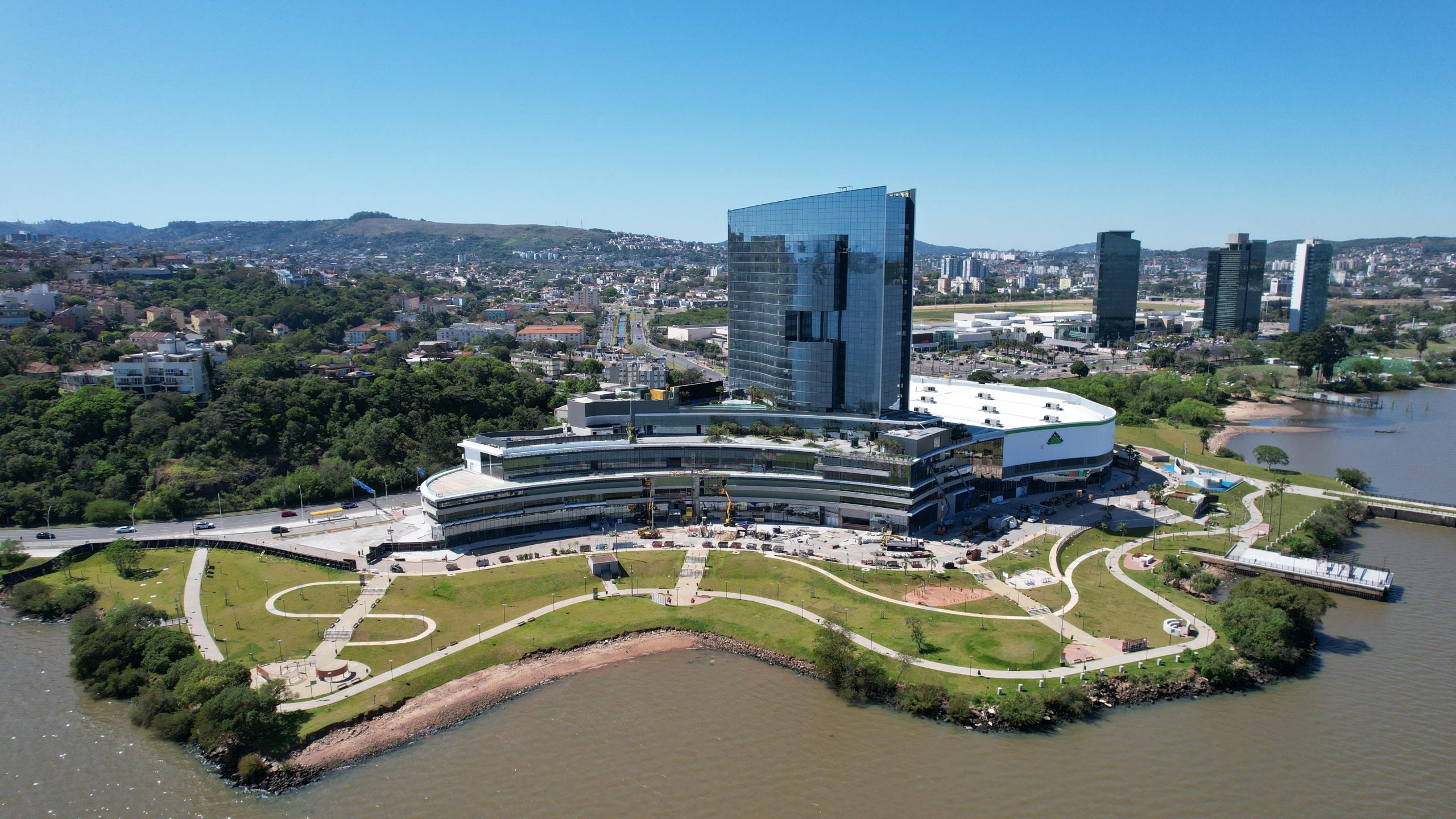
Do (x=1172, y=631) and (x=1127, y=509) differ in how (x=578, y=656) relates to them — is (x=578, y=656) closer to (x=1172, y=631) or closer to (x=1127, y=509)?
(x=1172, y=631)

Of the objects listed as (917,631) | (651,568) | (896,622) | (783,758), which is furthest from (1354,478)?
(783,758)

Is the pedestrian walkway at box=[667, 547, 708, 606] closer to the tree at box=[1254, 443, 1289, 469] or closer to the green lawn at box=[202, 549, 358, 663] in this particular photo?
the green lawn at box=[202, 549, 358, 663]

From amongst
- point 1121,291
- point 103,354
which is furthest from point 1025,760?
point 1121,291

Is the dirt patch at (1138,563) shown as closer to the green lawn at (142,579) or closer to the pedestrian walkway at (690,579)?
the pedestrian walkway at (690,579)

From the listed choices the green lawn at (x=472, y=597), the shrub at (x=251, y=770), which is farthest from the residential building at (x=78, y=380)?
the shrub at (x=251, y=770)

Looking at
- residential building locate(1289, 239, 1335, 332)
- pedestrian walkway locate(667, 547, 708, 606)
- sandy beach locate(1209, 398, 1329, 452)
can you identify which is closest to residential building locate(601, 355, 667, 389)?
pedestrian walkway locate(667, 547, 708, 606)
